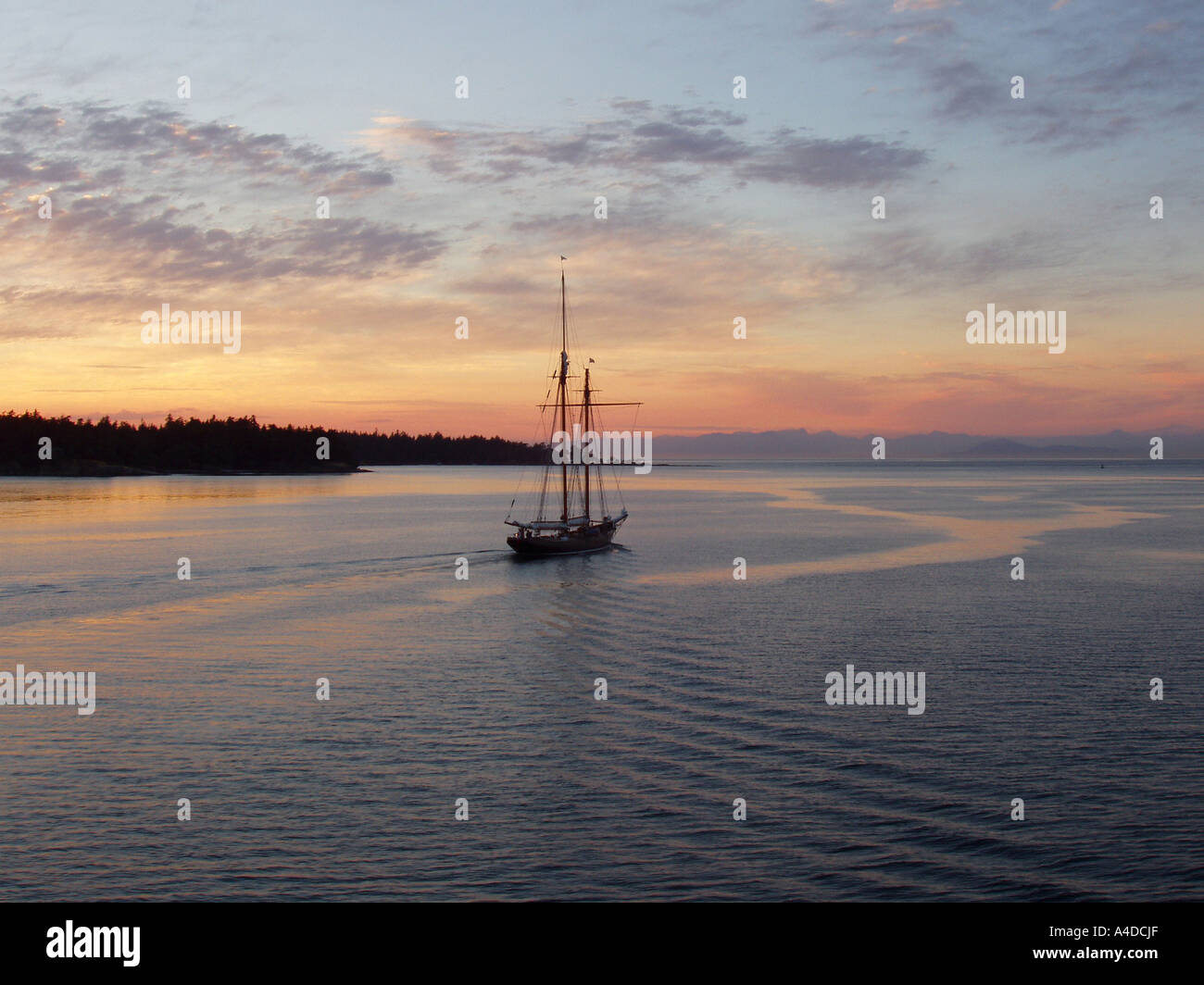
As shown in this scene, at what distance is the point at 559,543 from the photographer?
70562mm

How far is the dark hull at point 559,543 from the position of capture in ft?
230

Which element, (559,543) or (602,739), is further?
(559,543)

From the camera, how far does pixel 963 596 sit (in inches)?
1933

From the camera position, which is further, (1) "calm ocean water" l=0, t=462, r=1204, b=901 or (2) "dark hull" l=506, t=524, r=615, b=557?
(2) "dark hull" l=506, t=524, r=615, b=557

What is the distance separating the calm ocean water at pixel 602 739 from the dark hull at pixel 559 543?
1185 centimetres

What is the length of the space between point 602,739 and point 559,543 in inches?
1814

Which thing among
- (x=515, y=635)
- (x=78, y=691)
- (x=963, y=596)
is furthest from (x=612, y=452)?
(x=78, y=691)

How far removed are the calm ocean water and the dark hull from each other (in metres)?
11.8

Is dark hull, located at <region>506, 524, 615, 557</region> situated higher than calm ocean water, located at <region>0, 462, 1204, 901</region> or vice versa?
dark hull, located at <region>506, 524, 615, 557</region>

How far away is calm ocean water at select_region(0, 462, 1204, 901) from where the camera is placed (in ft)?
56.7

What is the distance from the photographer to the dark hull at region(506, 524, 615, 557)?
7000cm
